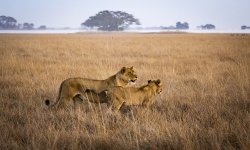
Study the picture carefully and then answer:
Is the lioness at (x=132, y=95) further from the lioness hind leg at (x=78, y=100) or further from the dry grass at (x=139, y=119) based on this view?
the lioness hind leg at (x=78, y=100)

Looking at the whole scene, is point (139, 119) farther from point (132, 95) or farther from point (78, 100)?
point (78, 100)

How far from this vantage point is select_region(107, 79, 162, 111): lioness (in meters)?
6.73

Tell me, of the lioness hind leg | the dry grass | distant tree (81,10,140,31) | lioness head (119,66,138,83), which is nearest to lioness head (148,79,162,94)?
the dry grass

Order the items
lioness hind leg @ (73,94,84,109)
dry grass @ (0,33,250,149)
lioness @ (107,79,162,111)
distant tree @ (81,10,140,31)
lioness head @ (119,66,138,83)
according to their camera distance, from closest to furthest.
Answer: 1. dry grass @ (0,33,250,149)
2. lioness @ (107,79,162,111)
3. lioness hind leg @ (73,94,84,109)
4. lioness head @ (119,66,138,83)
5. distant tree @ (81,10,140,31)

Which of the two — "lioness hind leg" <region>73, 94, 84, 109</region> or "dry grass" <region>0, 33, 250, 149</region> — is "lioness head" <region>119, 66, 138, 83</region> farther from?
"lioness hind leg" <region>73, 94, 84, 109</region>

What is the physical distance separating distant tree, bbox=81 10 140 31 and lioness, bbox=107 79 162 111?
11113 centimetres

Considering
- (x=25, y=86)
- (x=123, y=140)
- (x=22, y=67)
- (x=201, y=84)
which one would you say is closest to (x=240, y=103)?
(x=201, y=84)

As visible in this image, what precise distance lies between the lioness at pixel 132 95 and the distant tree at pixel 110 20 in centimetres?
11113

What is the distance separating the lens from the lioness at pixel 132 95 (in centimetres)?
673

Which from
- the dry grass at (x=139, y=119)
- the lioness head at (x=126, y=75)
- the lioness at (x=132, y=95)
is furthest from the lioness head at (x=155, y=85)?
the lioness head at (x=126, y=75)

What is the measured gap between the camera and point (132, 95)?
688 cm

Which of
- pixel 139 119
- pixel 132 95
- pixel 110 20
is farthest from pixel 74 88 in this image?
pixel 110 20

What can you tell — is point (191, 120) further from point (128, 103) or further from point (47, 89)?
point (47, 89)

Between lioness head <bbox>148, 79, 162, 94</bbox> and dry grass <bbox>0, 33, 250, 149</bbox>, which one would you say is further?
lioness head <bbox>148, 79, 162, 94</bbox>
